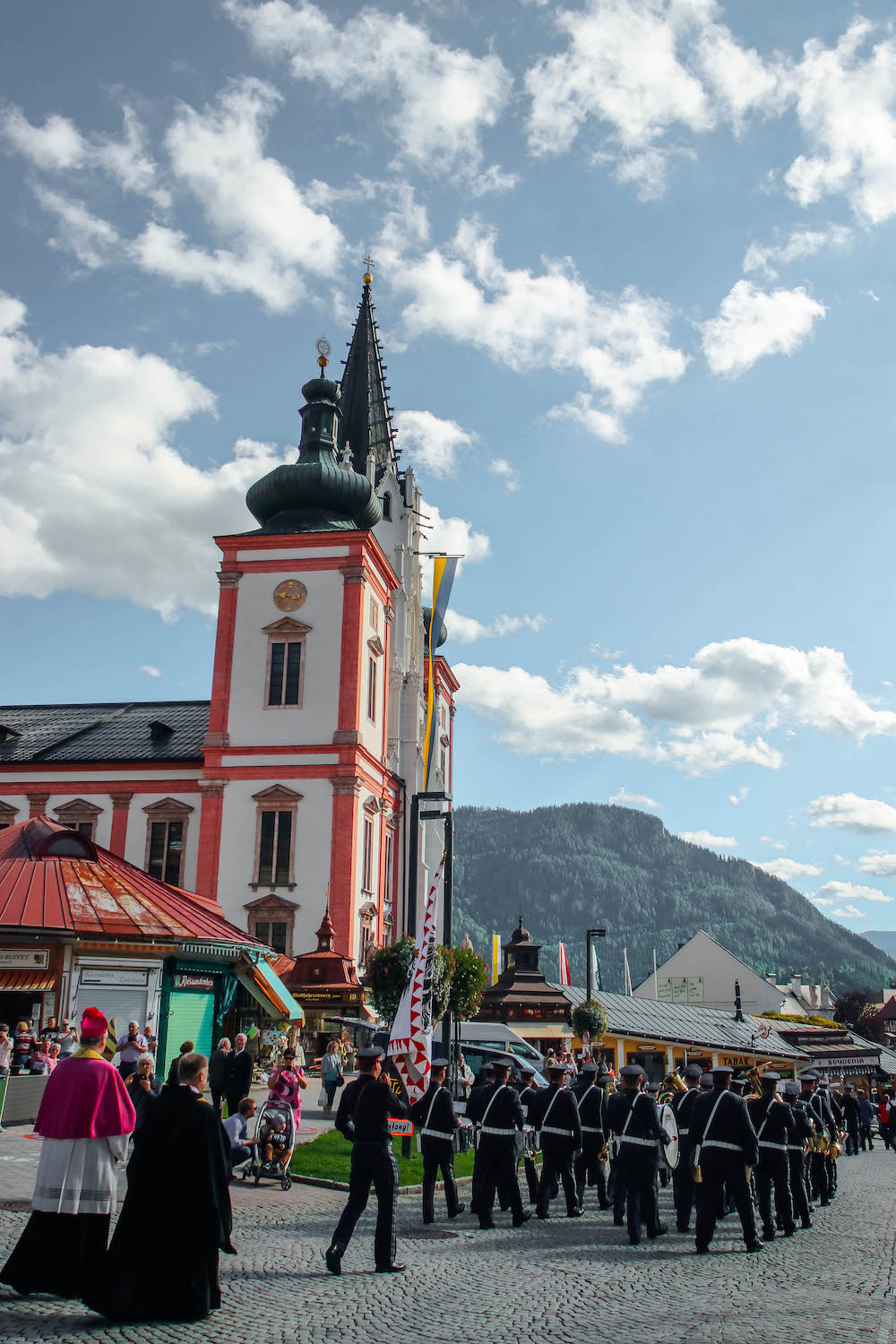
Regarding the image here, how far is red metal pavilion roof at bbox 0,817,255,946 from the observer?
2236 centimetres

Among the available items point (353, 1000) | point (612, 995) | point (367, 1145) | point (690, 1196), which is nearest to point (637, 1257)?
point (690, 1196)

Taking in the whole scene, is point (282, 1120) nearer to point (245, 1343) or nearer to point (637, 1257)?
point (637, 1257)

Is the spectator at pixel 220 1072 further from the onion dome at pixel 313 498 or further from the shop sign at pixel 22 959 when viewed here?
the onion dome at pixel 313 498

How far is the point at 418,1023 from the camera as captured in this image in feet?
53.4

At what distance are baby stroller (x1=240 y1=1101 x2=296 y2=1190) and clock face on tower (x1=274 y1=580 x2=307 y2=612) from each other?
3161 cm

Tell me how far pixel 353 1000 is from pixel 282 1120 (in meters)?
22.6

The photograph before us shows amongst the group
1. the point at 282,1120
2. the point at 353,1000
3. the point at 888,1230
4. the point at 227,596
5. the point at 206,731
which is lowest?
the point at 888,1230

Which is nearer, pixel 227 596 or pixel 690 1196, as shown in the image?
pixel 690 1196

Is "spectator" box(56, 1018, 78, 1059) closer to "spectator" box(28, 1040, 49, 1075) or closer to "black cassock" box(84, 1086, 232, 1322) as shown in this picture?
"spectator" box(28, 1040, 49, 1075)

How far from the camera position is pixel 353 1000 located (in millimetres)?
36844

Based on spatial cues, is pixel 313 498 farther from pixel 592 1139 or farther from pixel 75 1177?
pixel 75 1177

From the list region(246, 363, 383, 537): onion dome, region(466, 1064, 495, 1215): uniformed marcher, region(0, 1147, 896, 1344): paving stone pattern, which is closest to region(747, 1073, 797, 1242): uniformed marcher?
region(0, 1147, 896, 1344): paving stone pattern

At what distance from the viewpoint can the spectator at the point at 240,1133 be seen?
13.7 metres

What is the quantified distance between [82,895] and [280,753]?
20.2 m
